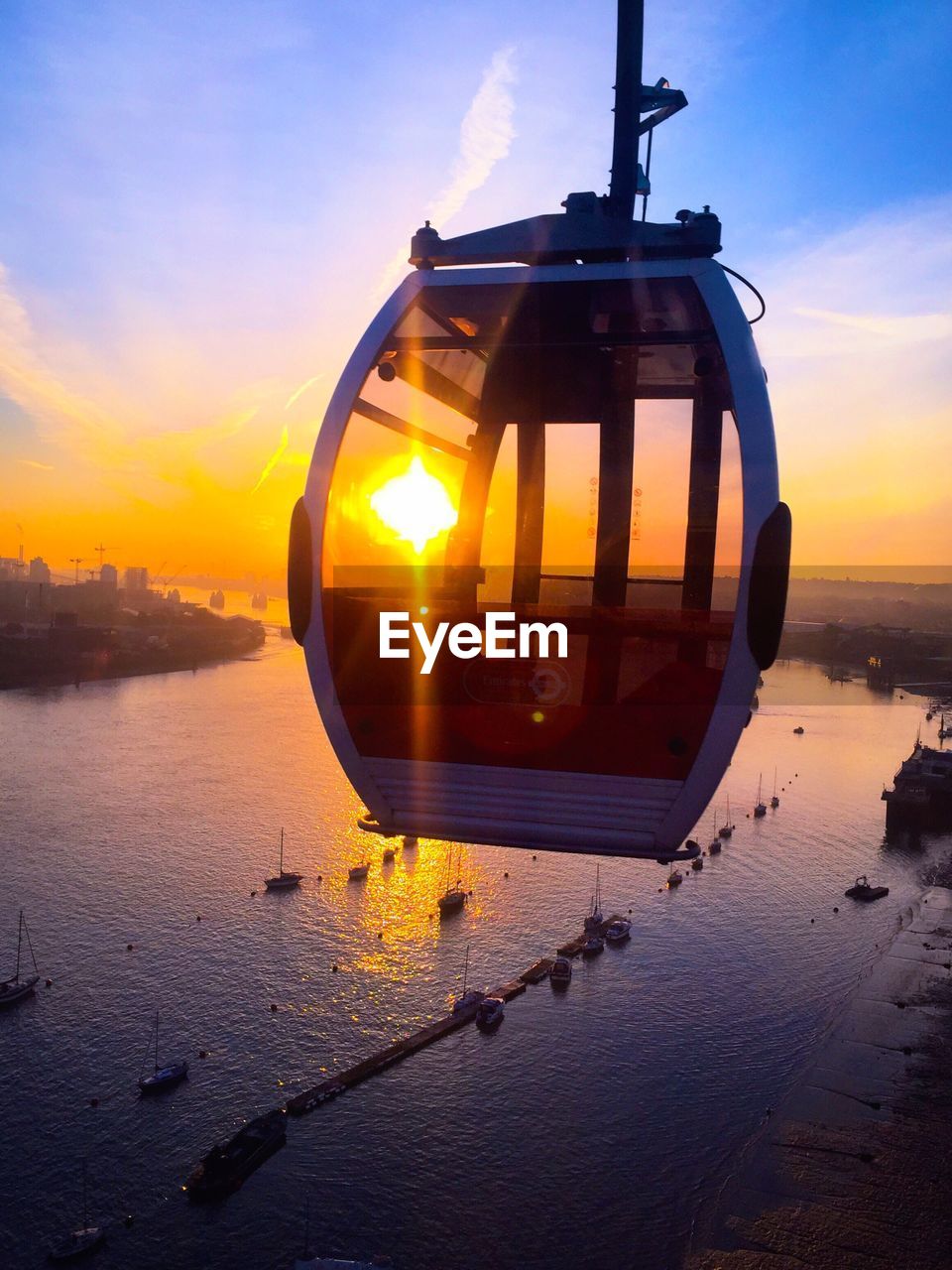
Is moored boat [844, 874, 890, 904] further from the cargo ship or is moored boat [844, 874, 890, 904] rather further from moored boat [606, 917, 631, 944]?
moored boat [606, 917, 631, 944]

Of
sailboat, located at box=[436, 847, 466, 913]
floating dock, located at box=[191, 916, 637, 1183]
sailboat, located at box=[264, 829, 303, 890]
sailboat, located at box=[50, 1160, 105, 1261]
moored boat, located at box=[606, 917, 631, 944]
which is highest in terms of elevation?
sailboat, located at box=[264, 829, 303, 890]

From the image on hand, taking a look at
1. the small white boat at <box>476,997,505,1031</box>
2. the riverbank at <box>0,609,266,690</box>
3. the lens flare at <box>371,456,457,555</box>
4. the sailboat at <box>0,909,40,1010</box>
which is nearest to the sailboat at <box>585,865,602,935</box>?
the small white boat at <box>476,997,505,1031</box>

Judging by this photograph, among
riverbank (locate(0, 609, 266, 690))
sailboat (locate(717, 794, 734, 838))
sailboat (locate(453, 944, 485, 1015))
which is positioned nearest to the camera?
sailboat (locate(453, 944, 485, 1015))

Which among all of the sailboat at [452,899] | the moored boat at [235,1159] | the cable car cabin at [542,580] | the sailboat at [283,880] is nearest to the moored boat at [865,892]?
the sailboat at [452,899]

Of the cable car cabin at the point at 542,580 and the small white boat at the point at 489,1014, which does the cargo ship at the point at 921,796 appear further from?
the cable car cabin at the point at 542,580

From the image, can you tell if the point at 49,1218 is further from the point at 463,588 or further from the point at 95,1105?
the point at 463,588

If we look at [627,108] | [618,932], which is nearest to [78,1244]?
[618,932]
